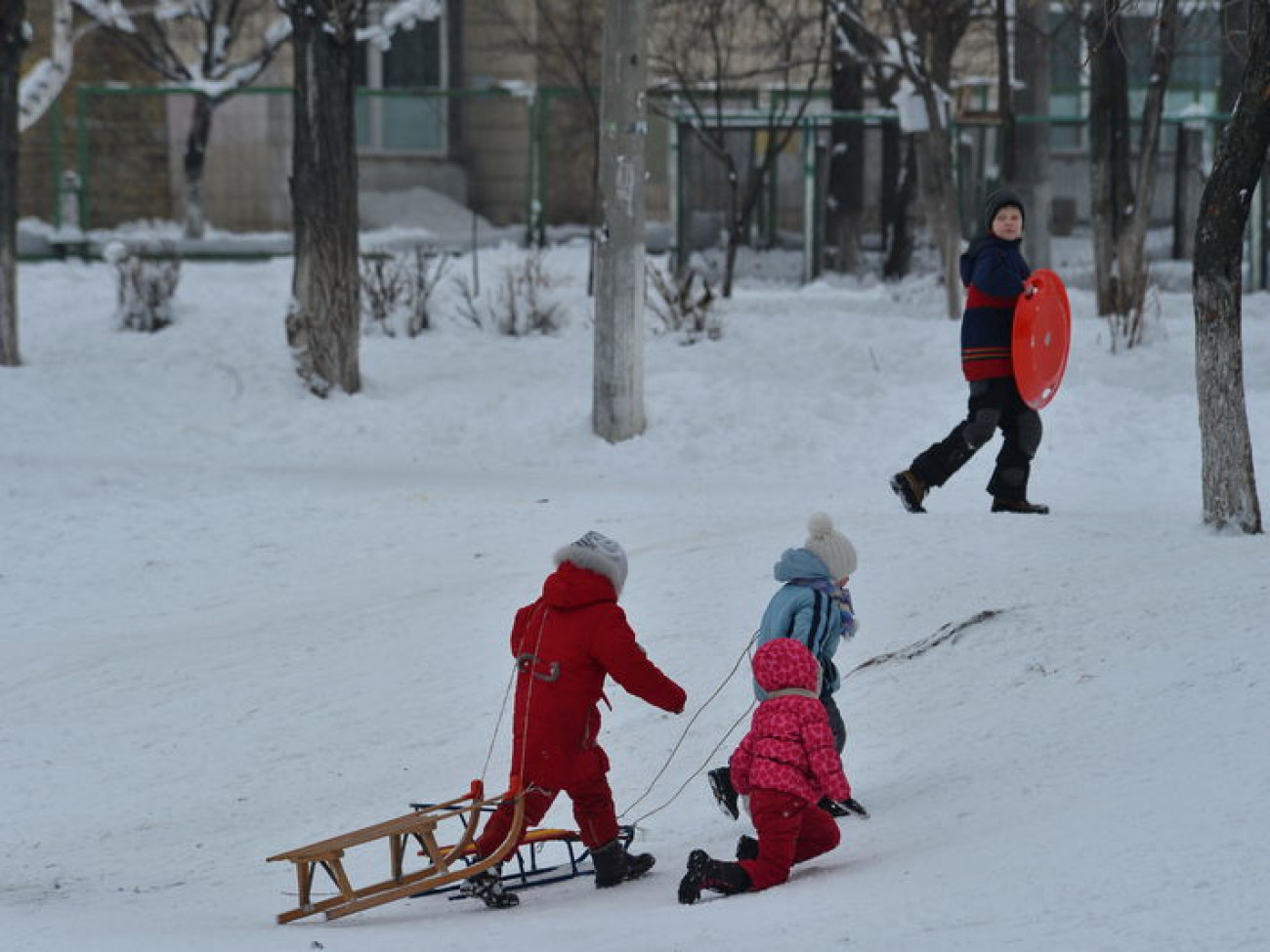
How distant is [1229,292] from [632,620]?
9.41ft

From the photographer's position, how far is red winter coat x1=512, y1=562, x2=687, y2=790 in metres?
5.53

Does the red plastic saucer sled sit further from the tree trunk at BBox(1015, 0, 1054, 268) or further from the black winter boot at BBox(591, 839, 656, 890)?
the tree trunk at BBox(1015, 0, 1054, 268)

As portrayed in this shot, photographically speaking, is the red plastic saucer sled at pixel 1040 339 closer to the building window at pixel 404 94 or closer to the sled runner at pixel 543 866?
the sled runner at pixel 543 866

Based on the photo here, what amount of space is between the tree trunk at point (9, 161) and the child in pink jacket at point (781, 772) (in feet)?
36.8

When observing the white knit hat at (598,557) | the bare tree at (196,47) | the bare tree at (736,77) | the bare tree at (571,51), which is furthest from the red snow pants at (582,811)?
the bare tree at (196,47)

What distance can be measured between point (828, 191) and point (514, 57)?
7255 millimetres

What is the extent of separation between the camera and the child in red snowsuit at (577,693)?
5547mm

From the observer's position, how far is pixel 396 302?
17078 mm

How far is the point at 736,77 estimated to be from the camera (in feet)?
70.7

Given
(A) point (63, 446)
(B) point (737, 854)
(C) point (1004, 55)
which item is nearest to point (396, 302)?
(A) point (63, 446)

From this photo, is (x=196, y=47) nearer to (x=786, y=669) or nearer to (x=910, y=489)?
(x=910, y=489)

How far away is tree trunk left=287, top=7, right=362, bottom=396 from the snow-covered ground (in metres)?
0.53

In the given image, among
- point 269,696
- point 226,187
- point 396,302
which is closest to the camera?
point 269,696

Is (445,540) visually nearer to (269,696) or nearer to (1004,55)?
(269,696)
